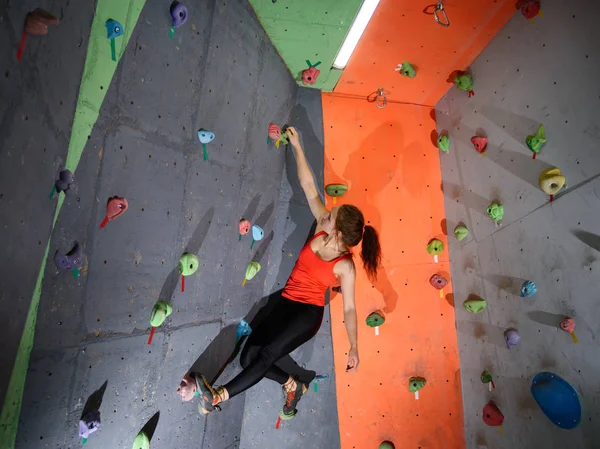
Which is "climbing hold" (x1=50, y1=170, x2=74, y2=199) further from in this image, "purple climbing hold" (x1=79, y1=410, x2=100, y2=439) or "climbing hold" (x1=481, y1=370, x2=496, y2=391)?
"climbing hold" (x1=481, y1=370, x2=496, y2=391)

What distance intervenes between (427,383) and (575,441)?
106 cm

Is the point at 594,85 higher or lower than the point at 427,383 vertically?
higher

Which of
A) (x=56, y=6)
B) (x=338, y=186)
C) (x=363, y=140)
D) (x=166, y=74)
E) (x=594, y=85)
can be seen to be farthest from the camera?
(x=363, y=140)

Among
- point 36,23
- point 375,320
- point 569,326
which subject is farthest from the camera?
point 375,320

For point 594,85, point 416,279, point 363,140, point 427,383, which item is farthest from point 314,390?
point 594,85

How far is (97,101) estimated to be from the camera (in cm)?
149

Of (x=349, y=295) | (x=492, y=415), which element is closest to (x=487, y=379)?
(x=492, y=415)

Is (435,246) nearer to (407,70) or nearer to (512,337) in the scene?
(512,337)

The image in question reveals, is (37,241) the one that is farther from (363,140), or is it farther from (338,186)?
(363,140)

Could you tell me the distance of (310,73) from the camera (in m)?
2.79

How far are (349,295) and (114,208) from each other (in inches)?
58.4

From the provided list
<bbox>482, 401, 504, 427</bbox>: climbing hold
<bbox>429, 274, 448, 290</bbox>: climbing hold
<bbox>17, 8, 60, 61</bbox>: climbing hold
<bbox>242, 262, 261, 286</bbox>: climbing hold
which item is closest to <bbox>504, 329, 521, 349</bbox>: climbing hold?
<bbox>482, 401, 504, 427</bbox>: climbing hold

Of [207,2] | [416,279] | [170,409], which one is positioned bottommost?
[170,409]

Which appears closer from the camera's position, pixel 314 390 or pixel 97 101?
pixel 97 101
